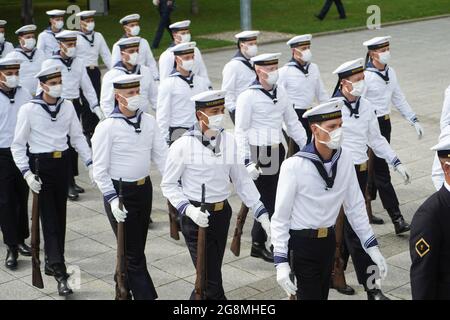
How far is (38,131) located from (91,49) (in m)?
5.91

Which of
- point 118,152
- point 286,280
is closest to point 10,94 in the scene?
point 118,152

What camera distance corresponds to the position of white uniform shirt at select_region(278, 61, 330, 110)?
11016 mm

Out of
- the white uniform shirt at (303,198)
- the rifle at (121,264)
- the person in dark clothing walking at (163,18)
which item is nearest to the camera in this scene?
the white uniform shirt at (303,198)

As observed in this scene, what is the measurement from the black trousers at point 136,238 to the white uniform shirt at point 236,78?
403 centimetres

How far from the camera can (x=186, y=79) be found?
34.6 ft

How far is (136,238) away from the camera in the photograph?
772cm

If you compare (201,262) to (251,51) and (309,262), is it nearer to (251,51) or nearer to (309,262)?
(309,262)

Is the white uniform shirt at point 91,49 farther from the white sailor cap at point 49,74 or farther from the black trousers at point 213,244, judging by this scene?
the black trousers at point 213,244

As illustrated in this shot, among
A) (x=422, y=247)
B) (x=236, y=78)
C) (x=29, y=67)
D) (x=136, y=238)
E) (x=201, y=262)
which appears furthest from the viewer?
(x=29, y=67)

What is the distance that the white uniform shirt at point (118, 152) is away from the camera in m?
7.67

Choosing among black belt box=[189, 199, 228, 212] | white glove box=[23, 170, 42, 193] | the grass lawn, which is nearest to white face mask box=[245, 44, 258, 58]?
white glove box=[23, 170, 42, 193]

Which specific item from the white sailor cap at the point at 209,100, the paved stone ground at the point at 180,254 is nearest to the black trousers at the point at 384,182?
the paved stone ground at the point at 180,254

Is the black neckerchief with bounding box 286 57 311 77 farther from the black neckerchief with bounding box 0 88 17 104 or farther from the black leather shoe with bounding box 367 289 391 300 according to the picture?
the black leather shoe with bounding box 367 289 391 300

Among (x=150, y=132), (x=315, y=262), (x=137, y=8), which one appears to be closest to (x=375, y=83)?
(x=150, y=132)
